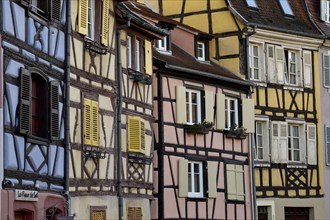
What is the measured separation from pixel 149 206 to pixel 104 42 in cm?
581

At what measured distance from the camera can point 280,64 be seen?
37.2 m

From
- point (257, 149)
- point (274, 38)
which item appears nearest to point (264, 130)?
point (257, 149)

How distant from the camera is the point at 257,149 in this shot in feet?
117

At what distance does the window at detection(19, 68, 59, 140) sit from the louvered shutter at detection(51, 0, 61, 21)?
1453mm

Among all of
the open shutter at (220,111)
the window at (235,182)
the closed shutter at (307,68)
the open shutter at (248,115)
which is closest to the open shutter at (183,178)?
the open shutter at (220,111)

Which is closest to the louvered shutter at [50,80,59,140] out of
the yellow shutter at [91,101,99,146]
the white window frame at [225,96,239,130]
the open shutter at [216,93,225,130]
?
the yellow shutter at [91,101,99,146]

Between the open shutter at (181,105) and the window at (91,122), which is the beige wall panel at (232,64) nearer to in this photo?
the open shutter at (181,105)

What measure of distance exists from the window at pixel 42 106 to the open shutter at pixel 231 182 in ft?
43.4

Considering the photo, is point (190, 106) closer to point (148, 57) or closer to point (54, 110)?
point (148, 57)

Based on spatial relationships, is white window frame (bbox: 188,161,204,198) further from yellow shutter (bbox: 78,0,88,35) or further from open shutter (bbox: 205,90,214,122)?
yellow shutter (bbox: 78,0,88,35)

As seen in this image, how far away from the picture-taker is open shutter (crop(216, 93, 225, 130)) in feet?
107

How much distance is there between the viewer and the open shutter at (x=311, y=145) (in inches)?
1474

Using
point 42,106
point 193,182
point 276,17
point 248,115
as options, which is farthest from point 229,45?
point 42,106

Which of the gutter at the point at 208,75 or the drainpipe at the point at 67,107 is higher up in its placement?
the gutter at the point at 208,75
